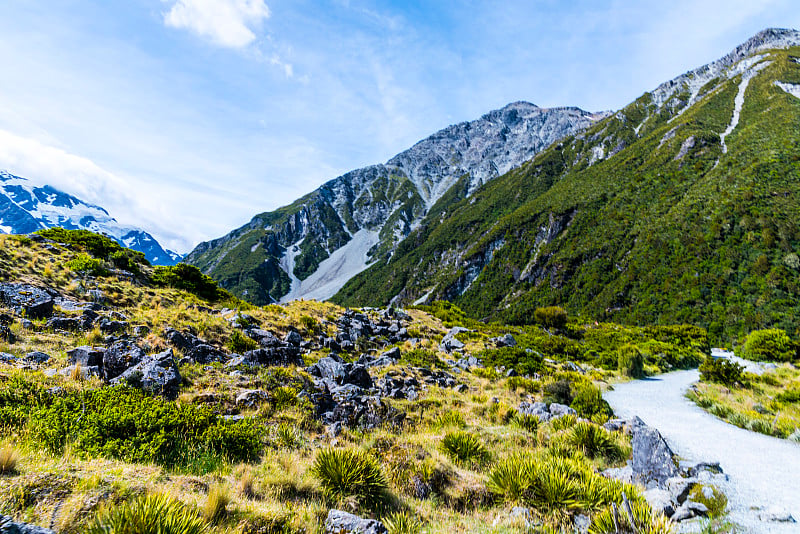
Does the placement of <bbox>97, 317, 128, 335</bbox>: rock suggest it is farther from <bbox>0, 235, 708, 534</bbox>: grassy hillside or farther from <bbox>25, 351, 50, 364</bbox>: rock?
<bbox>25, 351, 50, 364</bbox>: rock

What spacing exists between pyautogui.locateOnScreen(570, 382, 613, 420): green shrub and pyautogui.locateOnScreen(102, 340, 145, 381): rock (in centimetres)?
1459

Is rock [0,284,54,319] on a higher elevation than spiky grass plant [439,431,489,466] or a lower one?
higher

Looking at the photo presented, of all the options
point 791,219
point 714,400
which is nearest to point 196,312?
point 714,400

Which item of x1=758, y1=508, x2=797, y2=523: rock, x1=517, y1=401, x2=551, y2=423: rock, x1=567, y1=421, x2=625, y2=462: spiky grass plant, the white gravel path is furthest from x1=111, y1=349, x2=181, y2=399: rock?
x1=758, y1=508, x2=797, y2=523: rock

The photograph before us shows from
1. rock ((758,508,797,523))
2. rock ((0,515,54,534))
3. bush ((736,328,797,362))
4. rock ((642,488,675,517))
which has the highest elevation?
rock ((0,515,54,534))

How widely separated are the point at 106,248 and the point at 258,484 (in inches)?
912

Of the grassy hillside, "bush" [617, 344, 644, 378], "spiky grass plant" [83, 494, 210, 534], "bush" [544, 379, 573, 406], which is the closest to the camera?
"spiky grass plant" [83, 494, 210, 534]

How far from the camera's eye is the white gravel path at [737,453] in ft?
18.1

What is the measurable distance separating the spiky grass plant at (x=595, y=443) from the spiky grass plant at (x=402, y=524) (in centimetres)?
566

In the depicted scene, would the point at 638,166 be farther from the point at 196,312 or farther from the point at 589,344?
the point at 196,312

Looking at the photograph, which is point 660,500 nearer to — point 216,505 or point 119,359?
point 216,505

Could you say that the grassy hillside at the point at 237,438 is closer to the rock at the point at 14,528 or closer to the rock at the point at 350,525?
the rock at the point at 350,525

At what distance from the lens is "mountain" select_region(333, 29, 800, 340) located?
148ft

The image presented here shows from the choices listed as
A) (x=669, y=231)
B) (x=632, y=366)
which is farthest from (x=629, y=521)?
(x=669, y=231)
